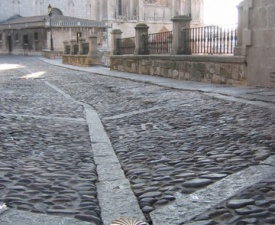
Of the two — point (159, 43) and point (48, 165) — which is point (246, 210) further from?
point (159, 43)

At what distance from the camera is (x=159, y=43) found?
1623cm

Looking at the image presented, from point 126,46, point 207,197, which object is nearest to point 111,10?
point 126,46

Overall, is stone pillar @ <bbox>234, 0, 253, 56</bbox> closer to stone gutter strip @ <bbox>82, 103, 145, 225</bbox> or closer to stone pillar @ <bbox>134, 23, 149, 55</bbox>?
stone gutter strip @ <bbox>82, 103, 145, 225</bbox>

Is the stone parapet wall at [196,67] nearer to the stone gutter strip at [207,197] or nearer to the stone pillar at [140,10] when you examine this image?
the stone gutter strip at [207,197]

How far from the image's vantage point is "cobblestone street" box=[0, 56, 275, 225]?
9.65 feet

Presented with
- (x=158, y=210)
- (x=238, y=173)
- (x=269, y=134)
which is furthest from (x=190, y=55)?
(x=158, y=210)

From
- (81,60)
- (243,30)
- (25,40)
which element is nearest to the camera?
(243,30)

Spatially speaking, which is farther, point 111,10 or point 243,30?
point 111,10

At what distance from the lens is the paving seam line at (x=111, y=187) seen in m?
2.86

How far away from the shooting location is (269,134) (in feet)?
16.4

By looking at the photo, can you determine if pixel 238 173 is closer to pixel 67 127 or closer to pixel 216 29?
pixel 67 127

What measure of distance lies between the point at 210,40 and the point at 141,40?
5.66 meters

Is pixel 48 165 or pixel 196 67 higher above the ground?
pixel 196 67

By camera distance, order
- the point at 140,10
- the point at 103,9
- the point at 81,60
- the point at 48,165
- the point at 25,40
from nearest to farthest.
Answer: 1. the point at 48,165
2. the point at 81,60
3. the point at 25,40
4. the point at 103,9
5. the point at 140,10
